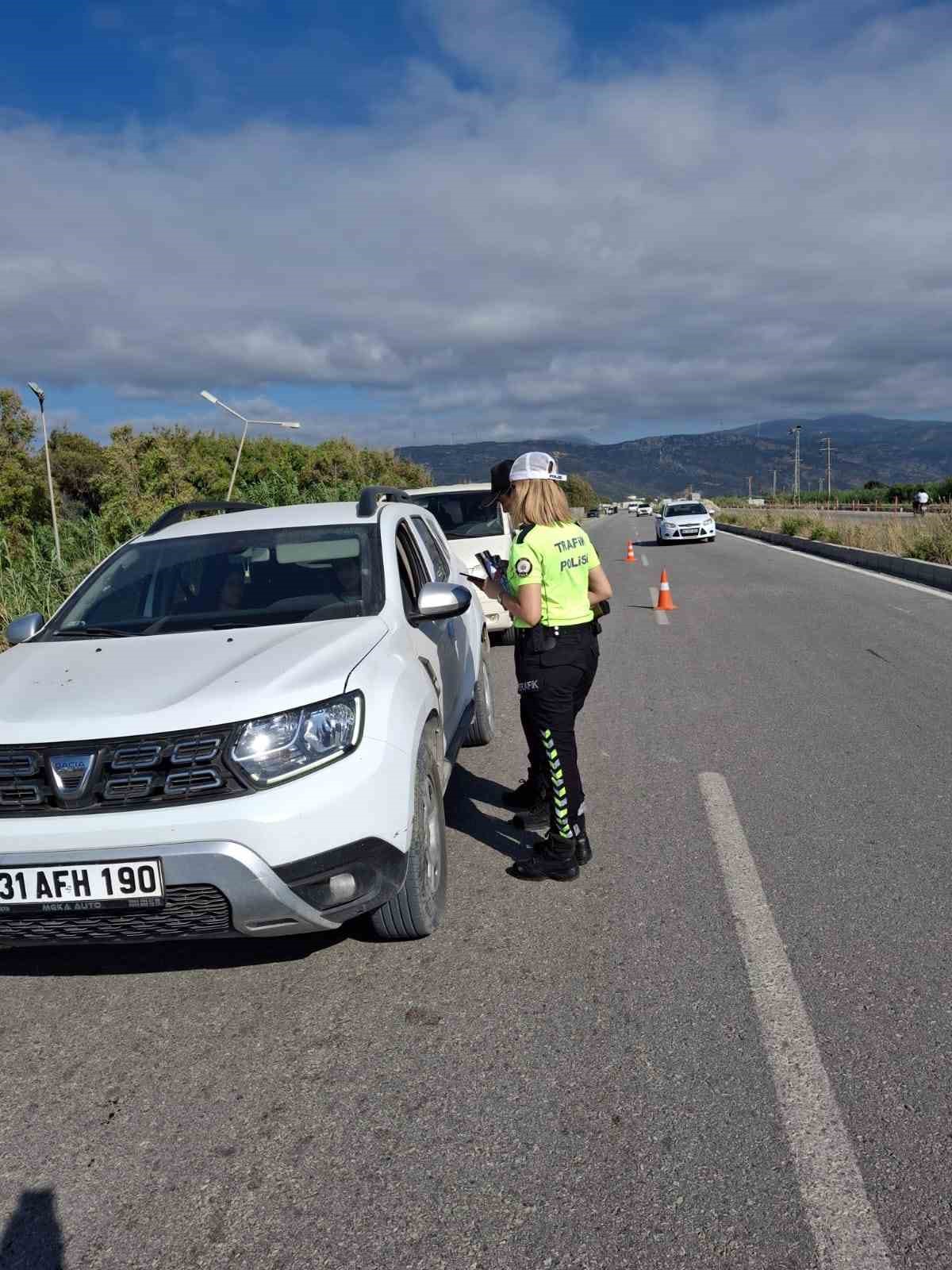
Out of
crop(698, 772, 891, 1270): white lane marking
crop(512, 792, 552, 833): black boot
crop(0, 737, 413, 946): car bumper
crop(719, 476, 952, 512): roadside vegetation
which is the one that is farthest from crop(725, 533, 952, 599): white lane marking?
crop(719, 476, 952, 512): roadside vegetation

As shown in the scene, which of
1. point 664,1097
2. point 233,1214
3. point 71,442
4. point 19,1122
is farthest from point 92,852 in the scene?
point 71,442

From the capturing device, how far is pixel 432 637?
184 inches

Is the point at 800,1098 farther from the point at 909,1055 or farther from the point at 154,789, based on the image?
the point at 154,789

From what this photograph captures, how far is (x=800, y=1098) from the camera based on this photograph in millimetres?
2764

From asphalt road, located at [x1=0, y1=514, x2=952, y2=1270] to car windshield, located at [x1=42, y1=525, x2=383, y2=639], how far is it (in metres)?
1.34

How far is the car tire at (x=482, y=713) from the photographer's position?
637cm

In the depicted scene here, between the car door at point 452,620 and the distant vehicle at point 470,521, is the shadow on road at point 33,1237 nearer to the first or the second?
the car door at point 452,620

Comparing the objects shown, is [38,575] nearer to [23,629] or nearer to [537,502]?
[23,629]

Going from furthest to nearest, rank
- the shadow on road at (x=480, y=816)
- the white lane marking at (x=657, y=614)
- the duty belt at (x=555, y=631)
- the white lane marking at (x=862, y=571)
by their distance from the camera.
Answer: the white lane marking at (x=862, y=571) < the white lane marking at (x=657, y=614) < the shadow on road at (x=480, y=816) < the duty belt at (x=555, y=631)

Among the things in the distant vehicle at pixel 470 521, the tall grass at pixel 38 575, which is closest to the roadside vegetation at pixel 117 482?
the tall grass at pixel 38 575

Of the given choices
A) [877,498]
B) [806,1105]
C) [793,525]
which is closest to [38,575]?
[806,1105]

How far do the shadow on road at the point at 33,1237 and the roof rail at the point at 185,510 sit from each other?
11.0ft

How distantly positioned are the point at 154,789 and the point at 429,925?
1.24 meters

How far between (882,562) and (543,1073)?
18.8m
